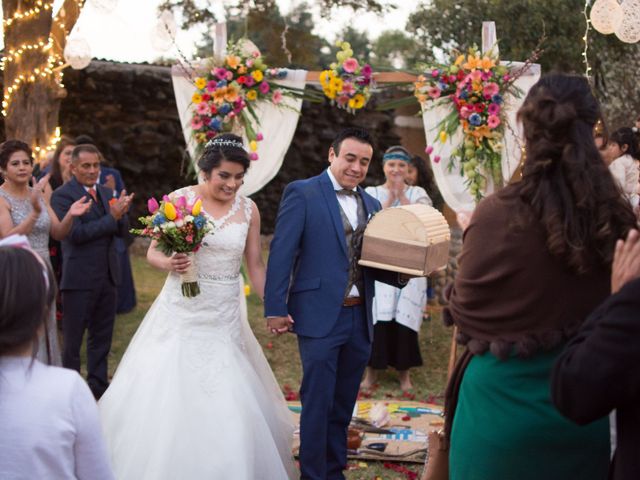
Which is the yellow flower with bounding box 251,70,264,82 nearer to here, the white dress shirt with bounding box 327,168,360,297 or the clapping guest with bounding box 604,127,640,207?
the clapping guest with bounding box 604,127,640,207

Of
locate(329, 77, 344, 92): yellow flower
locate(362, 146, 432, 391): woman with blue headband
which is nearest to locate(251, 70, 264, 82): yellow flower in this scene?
locate(329, 77, 344, 92): yellow flower

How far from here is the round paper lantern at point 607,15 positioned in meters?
7.38

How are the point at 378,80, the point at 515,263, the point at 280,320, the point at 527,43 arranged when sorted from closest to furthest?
1. the point at 515,263
2. the point at 280,320
3. the point at 378,80
4. the point at 527,43

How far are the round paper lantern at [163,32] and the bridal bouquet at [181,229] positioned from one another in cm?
427

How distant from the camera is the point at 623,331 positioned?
193 centimetres

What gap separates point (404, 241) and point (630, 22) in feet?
13.2

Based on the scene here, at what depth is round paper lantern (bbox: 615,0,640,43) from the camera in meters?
7.25

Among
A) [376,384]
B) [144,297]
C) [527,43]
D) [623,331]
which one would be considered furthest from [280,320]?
[527,43]

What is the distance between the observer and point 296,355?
923 cm

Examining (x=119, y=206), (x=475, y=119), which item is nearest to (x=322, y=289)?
(x=119, y=206)

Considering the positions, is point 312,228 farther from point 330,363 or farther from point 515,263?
point 515,263

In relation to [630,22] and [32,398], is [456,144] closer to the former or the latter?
[630,22]

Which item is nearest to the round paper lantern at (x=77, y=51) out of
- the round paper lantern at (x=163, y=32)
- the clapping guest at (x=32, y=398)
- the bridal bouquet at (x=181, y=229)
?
the round paper lantern at (x=163, y=32)

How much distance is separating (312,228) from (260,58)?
390 cm
